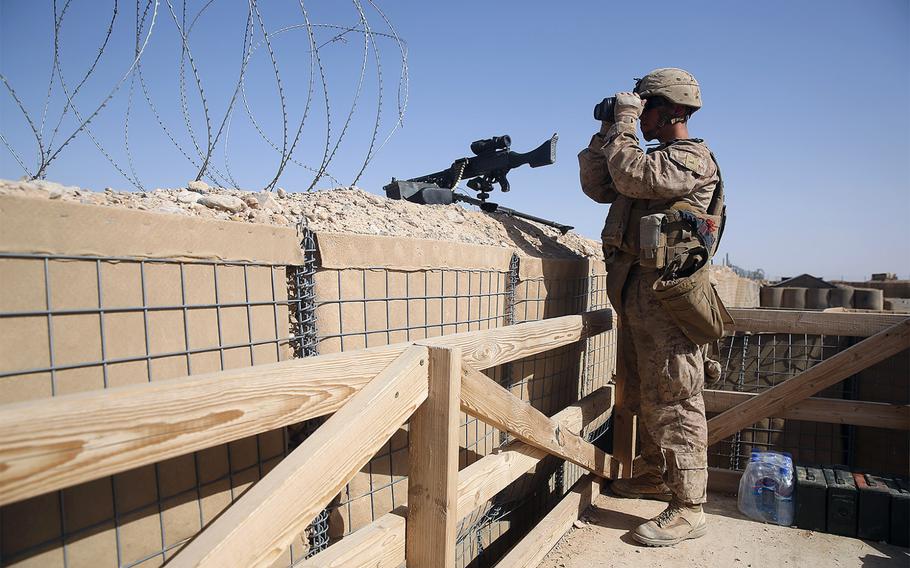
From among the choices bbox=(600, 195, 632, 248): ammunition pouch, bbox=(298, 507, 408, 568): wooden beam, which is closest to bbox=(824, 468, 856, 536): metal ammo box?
bbox=(600, 195, 632, 248): ammunition pouch

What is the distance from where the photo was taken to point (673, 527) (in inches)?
114

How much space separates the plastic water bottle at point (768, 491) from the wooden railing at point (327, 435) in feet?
4.45

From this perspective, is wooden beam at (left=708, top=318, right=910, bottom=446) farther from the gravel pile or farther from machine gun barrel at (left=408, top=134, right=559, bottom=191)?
machine gun barrel at (left=408, top=134, right=559, bottom=191)

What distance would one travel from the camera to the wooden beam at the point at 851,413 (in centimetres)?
347

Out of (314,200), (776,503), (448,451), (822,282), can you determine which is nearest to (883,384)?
(776,503)

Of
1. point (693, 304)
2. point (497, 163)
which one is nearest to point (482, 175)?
point (497, 163)

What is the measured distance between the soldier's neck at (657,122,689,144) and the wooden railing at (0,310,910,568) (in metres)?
1.28

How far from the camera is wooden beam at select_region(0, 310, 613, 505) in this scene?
34.2 inches

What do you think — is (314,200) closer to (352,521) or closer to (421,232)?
(421,232)

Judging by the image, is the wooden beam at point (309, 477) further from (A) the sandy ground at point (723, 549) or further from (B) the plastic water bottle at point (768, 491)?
(B) the plastic water bottle at point (768, 491)

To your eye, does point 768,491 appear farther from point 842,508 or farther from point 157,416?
point 157,416

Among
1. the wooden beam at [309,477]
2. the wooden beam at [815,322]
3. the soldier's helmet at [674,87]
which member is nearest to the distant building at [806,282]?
the wooden beam at [815,322]

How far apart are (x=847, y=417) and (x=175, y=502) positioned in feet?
13.6

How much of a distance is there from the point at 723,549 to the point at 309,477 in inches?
106
